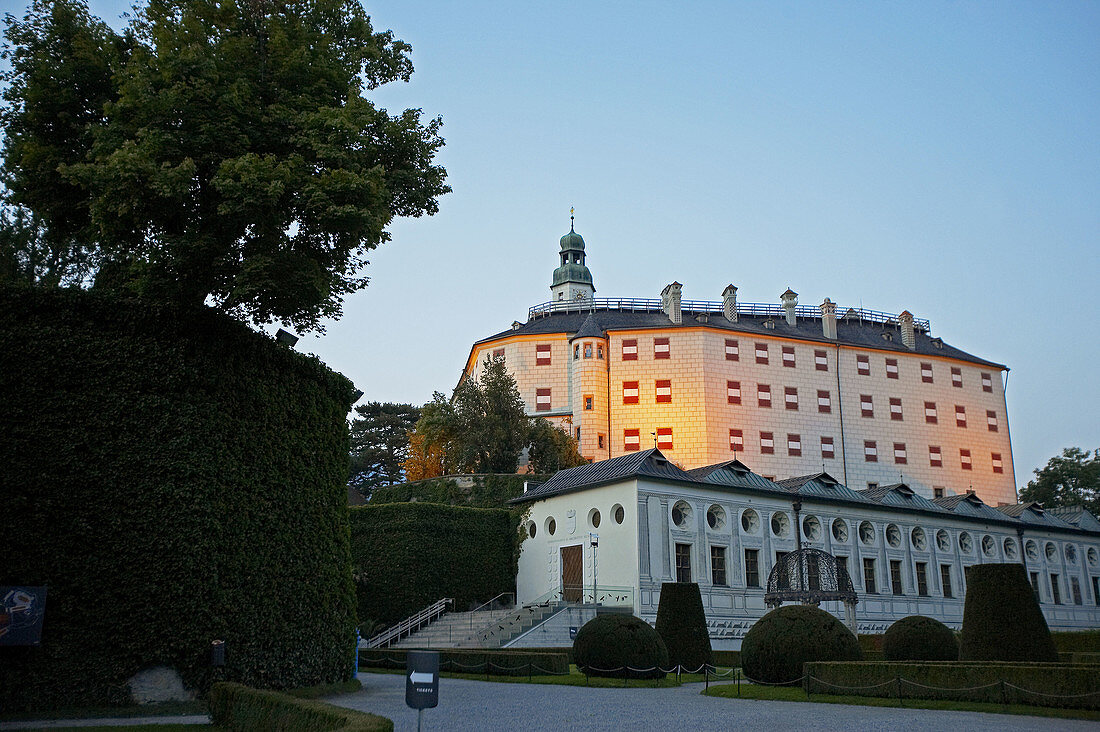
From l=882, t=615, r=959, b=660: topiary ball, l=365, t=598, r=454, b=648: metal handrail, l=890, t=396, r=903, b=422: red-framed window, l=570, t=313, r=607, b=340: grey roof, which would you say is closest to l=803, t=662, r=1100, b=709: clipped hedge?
l=882, t=615, r=959, b=660: topiary ball

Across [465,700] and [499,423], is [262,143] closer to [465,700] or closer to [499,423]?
[465,700]

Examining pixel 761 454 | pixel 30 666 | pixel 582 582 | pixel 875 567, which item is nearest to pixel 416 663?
pixel 30 666

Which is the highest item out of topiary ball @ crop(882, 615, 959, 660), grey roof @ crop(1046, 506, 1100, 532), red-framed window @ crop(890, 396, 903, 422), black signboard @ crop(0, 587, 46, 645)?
red-framed window @ crop(890, 396, 903, 422)

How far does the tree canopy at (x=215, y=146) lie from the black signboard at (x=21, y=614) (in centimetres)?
534

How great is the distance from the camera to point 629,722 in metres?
14.8

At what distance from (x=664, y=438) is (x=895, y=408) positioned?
714 inches

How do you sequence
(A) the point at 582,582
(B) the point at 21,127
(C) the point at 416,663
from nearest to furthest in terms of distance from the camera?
1. (C) the point at 416,663
2. (B) the point at 21,127
3. (A) the point at 582,582

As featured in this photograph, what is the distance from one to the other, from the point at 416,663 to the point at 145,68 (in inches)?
434

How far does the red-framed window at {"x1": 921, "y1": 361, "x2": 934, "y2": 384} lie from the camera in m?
68.4

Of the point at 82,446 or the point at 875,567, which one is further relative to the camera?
the point at 875,567

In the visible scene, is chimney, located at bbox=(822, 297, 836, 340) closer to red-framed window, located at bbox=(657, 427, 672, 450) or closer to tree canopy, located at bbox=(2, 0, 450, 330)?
red-framed window, located at bbox=(657, 427, 672, 450)

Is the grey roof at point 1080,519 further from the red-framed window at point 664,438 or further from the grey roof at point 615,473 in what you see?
the grey roof at point 615,473

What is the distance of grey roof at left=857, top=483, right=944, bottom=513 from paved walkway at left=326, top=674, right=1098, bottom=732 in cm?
2571

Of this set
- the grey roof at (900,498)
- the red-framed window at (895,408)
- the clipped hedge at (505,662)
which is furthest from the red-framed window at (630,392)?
the clipped hedge at (505,662)
